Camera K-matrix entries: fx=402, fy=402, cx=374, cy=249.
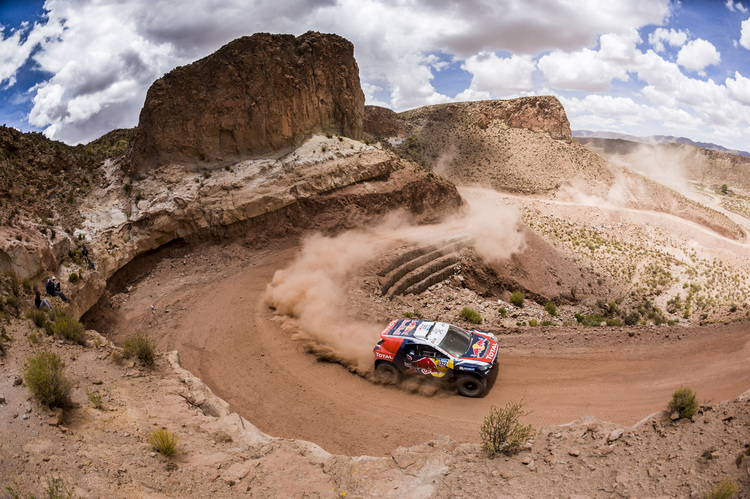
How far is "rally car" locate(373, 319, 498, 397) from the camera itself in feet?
32.2

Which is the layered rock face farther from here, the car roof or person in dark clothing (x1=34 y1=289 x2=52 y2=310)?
the car roof

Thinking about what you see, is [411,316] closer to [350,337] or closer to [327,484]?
[350,337]

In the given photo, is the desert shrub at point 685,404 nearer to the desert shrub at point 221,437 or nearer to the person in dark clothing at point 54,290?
the desert shrub at point 221,437

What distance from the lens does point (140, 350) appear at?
381 inches

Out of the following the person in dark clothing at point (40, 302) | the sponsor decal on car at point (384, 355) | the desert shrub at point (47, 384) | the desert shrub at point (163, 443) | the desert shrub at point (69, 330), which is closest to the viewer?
the desert shrub at point (163, 443)

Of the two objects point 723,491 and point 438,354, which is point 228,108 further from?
point 723,491

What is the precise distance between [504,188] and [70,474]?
157ft

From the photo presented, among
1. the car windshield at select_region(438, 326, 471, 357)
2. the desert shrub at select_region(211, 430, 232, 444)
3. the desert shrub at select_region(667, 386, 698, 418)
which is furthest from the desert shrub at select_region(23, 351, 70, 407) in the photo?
the desert shrub at select_region(667, 386, 698, 418)

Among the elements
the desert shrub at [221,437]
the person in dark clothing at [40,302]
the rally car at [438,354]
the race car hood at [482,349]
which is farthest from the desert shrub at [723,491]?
the person in dark clothing at [40,302]

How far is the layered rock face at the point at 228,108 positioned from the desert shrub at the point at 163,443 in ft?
56.8

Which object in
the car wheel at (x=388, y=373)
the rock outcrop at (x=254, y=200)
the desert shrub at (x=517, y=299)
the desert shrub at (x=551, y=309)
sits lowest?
the car wheel at (x=388, y=373)

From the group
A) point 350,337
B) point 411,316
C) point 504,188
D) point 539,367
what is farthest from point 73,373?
point 504,188

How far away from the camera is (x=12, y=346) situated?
8.95 m

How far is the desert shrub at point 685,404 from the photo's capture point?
265 inches
